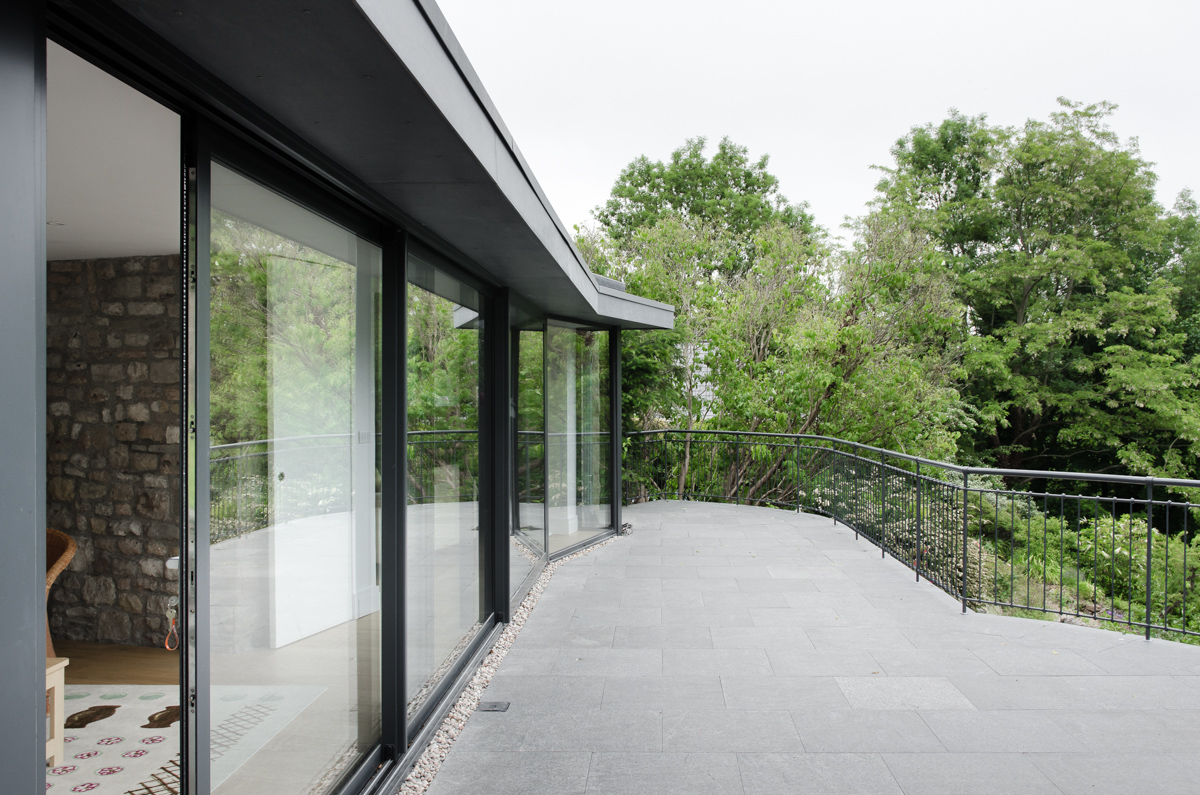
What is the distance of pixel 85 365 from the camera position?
3877 millimetres

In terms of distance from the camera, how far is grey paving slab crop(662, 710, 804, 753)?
9.62 ft

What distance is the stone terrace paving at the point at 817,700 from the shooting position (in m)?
2.69

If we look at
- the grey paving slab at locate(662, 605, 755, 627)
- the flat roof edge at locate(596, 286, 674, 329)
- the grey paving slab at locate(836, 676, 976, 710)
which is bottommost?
the grey paving slab at locate(662, 605, 755, 627)

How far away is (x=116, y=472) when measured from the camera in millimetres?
3982

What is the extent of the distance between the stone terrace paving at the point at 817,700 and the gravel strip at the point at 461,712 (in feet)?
0.19

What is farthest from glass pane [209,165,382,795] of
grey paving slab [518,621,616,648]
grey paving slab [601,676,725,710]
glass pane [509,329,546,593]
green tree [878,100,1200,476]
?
green tree [878,100,1200,476]

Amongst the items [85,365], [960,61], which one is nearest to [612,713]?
[85,365]

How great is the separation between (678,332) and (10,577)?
29.6 feet

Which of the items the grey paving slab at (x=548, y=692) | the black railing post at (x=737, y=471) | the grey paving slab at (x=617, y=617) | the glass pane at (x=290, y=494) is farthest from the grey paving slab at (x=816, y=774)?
the black railing post at (x=737, y=471)

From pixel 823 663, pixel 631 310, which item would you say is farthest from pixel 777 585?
pixel 631 310

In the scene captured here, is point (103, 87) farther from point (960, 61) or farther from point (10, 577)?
point (960, 61)

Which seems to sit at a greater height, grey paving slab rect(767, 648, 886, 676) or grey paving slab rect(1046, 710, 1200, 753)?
grey paving slab rect(1046, 710, 1200, 753)

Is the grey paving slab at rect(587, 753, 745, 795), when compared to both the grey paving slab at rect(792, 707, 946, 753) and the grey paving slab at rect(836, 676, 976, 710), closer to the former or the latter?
the grey paving slab at rect(792, 707, 946, 753)

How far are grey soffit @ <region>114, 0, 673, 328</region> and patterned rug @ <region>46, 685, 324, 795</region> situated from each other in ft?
4.45
